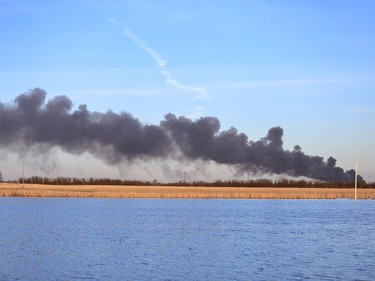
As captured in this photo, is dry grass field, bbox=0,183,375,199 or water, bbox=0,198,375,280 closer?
water, bbox=0,198,375,280

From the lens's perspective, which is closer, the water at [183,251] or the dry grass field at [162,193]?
the water at [183,251]

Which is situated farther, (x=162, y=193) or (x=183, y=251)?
(x=162, y=193)

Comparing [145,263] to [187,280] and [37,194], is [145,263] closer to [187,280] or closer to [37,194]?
[187,280]

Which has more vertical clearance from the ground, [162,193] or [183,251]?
[162,193]

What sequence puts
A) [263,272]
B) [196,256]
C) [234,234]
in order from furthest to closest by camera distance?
[234,234], [196,256], [263,272]

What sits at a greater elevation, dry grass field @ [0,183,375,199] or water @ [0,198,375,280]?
dry grass field @ [0,183,375,199]

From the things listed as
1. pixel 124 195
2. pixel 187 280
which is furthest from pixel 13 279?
pixel 124 195

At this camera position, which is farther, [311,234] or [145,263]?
[311,234]

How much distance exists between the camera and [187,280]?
1083 inches

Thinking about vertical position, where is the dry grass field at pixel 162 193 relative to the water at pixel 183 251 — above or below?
above

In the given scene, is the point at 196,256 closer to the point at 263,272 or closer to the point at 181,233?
the point at 263,272

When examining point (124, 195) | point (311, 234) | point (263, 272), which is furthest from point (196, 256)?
point (124, 195)

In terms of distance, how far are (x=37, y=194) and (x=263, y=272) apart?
81682mm

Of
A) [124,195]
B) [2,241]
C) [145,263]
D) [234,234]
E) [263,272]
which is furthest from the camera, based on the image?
[124,195]
